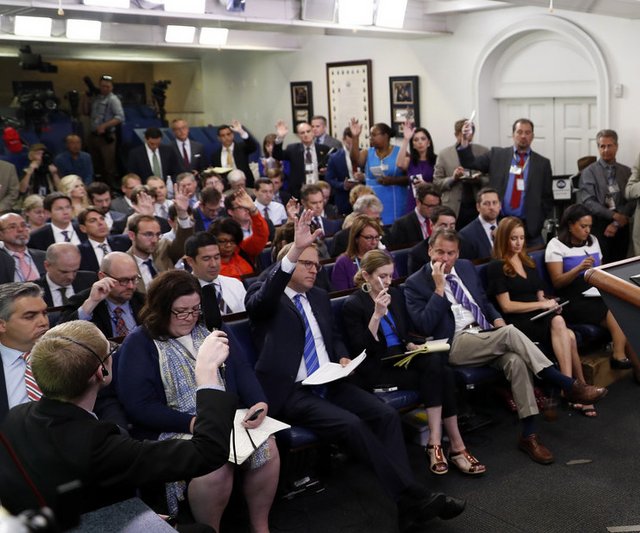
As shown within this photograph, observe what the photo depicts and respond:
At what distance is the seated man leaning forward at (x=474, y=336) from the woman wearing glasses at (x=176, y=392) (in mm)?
1268

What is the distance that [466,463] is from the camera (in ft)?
12.5

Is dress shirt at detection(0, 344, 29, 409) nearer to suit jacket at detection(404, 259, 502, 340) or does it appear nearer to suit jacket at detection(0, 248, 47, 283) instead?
suit jacket at detection(0, 248, 47, 283)

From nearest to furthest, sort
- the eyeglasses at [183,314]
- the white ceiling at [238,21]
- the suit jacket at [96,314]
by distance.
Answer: the eyeglasses at [183,314]
the suit jacket at [96,314]
the white ceiling at [238,21]

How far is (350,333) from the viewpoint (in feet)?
12.8

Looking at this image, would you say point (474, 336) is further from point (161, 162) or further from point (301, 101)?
point (301, 101)

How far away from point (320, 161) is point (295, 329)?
197 inches

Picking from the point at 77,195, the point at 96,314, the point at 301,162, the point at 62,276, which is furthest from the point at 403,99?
the point at 96,314

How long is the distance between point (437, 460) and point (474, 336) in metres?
0.72

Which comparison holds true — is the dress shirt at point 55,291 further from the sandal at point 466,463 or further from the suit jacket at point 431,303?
the sandal at point 466,463

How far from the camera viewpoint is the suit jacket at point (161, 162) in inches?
332

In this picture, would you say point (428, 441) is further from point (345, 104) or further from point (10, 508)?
point (345, 104)

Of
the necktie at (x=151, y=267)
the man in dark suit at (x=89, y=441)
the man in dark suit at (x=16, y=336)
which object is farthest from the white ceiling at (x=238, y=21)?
the man in dark suit at (x=89, y=441)

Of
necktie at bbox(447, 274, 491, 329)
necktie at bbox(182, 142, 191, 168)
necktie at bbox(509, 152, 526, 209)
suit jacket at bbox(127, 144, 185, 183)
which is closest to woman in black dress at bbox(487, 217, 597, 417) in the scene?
necktie at bbox(447, 274, 491, 329)

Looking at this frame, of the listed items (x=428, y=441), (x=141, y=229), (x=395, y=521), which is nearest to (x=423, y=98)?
(x=141, y=229)
